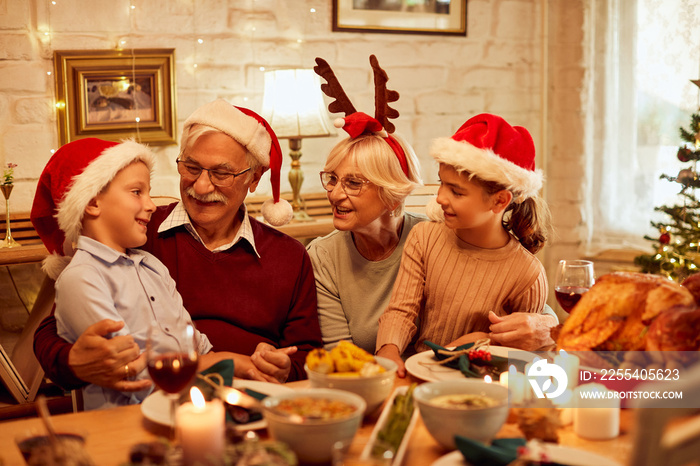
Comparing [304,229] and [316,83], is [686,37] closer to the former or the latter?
[316,83]

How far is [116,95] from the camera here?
338 centimetres

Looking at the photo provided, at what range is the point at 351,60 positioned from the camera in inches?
160

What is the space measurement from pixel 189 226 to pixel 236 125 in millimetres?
366

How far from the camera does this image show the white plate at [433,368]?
1.49 m

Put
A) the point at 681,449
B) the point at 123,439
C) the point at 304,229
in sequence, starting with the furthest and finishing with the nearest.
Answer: the point at 304,229, the point at 123,439, the point at 681,449

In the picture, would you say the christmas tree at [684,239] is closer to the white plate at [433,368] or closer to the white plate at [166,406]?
the white plate at [433,368]

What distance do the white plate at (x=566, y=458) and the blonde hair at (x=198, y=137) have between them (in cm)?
139

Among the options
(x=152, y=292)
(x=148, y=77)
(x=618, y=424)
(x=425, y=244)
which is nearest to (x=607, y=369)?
(x=618, y=424)

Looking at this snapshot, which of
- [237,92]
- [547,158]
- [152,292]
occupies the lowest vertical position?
[152,292]

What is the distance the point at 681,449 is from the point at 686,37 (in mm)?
4103

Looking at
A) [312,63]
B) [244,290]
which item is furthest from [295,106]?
[244,290]

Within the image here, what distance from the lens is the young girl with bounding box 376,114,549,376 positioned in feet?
6.57

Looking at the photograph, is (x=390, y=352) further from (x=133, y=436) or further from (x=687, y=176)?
(x=687, y=176)

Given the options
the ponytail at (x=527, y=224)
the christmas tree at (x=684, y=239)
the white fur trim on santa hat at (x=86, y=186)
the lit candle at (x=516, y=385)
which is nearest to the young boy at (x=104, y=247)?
the white fur trim on santa hat at (x=86, y=186)
